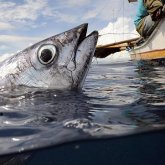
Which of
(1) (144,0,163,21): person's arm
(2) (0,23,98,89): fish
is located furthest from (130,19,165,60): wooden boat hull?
(2) (0,23,98,89): fish

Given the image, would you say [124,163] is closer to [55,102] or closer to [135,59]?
[55,102]

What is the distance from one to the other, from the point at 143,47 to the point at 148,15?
1.66m

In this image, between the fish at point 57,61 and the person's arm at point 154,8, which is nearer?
the fish at point 57,61

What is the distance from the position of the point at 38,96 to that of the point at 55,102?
0.94 ft

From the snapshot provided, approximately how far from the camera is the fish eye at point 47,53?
4.83 m

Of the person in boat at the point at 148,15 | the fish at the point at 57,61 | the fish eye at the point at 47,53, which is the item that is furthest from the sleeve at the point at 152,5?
the fish eye at the point at 47,53

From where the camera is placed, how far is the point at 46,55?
484 centimetres

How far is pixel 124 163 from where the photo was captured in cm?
366

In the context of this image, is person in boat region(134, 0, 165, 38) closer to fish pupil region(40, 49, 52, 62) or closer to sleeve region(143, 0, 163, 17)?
sleeve region(143, 0, 163, 17)

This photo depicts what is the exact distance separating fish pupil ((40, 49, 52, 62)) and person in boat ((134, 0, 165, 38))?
694 centimetres

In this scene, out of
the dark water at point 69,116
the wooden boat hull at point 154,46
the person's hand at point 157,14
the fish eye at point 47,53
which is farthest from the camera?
the wooden boat hull at point 154,46

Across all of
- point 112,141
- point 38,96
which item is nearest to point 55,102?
point 38,96

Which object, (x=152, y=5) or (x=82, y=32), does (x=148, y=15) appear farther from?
(x=82, y=32)

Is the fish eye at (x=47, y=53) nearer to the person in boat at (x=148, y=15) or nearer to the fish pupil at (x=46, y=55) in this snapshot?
the fish pupil at (x=46, y=55)
